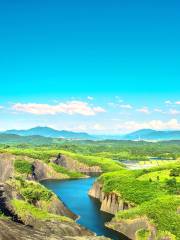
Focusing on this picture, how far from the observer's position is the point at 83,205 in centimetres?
12925

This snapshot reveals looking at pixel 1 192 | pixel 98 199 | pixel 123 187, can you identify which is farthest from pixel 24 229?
pixel 98 199

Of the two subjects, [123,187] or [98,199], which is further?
[98,199]

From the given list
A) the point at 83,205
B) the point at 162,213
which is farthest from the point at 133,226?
the point at 83,205

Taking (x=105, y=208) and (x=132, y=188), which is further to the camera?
(x=105, y=208)

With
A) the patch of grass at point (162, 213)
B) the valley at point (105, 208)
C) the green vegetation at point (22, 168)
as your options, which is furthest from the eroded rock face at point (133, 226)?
the green vegetation at point (22, 168)

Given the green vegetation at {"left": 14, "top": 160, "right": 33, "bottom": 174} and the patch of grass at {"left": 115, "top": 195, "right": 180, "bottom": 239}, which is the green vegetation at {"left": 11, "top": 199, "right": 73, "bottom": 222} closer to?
the patch of grass at {"left": 115, "top": 195, "right": 180, "bottom": 239}

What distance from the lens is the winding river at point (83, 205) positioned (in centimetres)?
10019

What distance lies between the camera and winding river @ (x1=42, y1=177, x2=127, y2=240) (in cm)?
10019

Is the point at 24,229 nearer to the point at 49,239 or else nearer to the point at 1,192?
the point at 49,239

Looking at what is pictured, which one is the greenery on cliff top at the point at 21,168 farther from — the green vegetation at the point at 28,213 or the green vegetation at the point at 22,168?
the green vegetation at the point at 28,213

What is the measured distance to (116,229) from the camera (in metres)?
98.9

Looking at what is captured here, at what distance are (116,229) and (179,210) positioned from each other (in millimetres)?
16872

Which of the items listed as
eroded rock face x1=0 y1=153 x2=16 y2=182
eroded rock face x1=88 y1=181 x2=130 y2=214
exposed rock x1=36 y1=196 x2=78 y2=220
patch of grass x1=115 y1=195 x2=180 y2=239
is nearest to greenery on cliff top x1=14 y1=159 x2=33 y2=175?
eroded rock face x1=0 y1=153 x2=16 y2=182

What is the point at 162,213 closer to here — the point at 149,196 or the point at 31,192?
the point at 149,196
